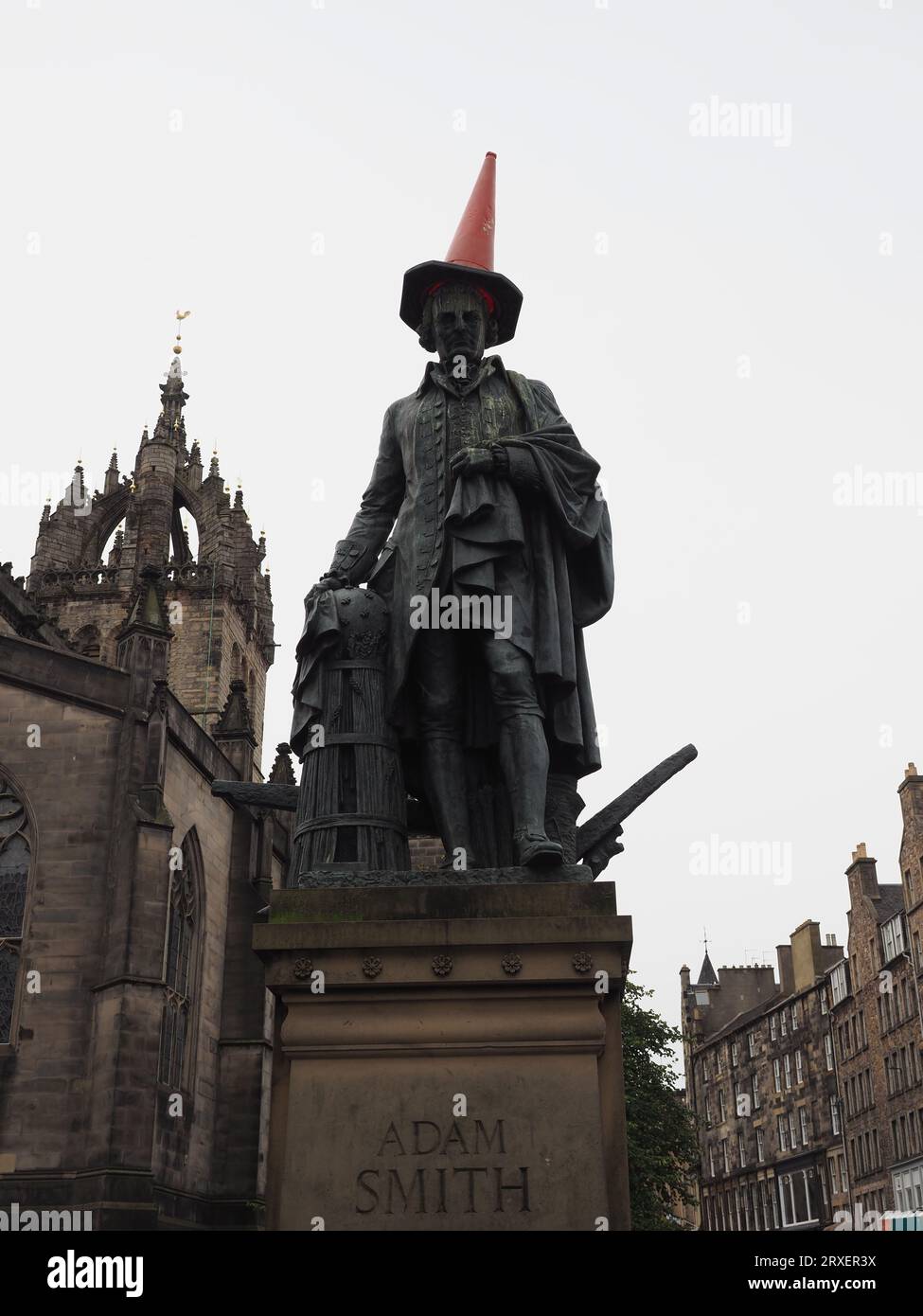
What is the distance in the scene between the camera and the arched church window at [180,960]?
90.8 ft

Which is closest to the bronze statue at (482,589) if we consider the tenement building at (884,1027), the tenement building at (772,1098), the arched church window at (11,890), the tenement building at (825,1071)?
the arched church window at (11,890)

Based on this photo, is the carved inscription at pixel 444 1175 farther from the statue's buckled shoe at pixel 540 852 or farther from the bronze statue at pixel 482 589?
the bronze statue at pixel 482 589

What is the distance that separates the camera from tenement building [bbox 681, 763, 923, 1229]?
52.6 meters

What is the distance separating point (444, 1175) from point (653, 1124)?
109ft

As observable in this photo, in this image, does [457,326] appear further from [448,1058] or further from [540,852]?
[448,1058]

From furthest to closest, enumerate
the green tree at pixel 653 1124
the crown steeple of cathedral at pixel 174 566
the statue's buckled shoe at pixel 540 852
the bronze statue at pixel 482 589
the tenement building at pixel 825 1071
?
the crown steeple of cathedral at pixel 174 566, the tenement building at pixel 825 1071, the green tree at pixel 653 1124, the bronze statue at pixel 482 589, the statue's buckled shoe at pixel 540 852

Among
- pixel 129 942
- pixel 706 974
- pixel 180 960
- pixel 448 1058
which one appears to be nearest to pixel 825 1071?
pixel 706 974

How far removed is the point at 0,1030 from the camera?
2480 centimetres

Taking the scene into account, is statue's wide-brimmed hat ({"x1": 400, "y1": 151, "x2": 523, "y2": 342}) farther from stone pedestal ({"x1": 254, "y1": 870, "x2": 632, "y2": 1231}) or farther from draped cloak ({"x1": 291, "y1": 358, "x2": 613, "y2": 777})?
stone pedestal ({"x1": 254, "y1": 870, "x2": 632, "y2": 1231})

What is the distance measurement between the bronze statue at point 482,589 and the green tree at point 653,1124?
28.9 m

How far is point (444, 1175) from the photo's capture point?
167 inches
